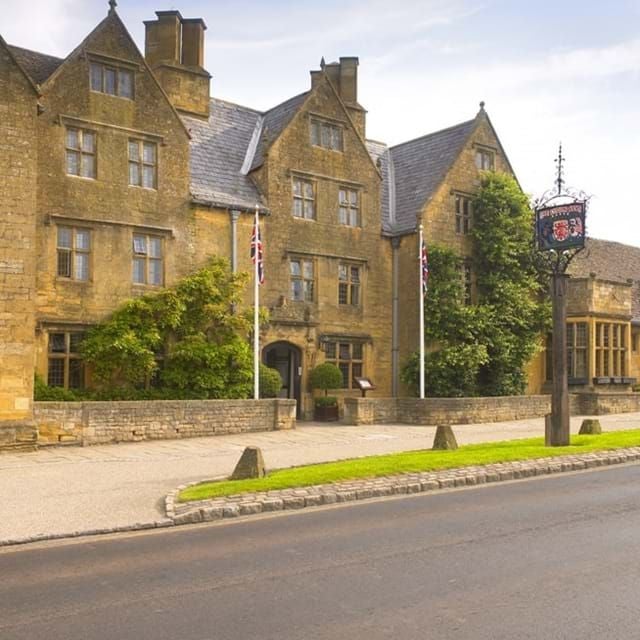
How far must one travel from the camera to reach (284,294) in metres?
27.8

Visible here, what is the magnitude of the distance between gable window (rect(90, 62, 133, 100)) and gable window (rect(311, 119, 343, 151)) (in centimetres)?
703

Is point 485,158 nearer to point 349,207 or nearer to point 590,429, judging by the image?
point 349,207

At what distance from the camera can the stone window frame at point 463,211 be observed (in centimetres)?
3159

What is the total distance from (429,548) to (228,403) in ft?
45.1

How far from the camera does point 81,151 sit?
23.8 metres

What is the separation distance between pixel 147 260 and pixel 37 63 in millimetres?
6637

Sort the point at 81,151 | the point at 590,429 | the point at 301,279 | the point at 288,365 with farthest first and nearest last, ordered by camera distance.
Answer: the point at 288,365, the point at 301,279, the point at 81,151, the point at 590,429

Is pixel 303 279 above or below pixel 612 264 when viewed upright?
below

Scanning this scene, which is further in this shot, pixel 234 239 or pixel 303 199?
pixel 303 199

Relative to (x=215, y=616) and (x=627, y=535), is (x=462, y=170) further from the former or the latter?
(x=215, y=616)

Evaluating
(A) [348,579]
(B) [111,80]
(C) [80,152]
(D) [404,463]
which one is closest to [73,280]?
(C) [80,152]

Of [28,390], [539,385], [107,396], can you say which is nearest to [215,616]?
[28,390]

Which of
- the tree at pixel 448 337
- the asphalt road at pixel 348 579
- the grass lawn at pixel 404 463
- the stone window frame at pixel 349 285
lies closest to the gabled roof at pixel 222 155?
the stone window frame at pixel 349 285

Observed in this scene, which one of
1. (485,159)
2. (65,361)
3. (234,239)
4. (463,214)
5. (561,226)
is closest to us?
(561,226)
